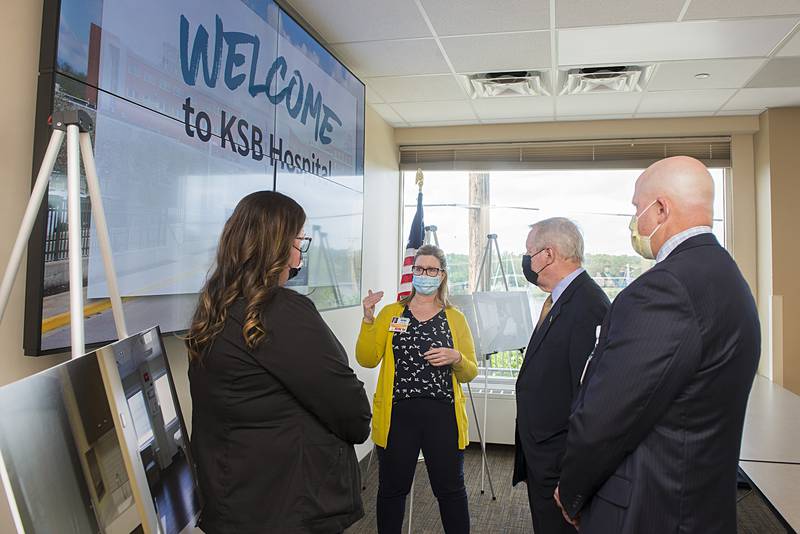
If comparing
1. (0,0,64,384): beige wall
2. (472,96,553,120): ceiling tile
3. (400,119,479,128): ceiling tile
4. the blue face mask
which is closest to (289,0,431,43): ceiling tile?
(472,96,553,120): ceiling tile

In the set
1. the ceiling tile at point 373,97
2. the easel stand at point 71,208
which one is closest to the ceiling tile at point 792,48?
the ceiling tile at point 373,97

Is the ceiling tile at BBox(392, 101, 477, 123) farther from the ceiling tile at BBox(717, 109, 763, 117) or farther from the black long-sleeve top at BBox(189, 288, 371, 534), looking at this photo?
the black long-sleeve top at BBox(189, 288, 371, 534)

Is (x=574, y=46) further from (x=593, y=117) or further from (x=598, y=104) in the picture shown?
(x=593, y=117)

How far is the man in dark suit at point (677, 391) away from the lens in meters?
1.20

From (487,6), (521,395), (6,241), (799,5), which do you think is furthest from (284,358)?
(799,5)

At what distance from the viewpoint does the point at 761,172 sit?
4.12m

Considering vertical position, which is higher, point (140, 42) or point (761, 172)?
point (761, 172)

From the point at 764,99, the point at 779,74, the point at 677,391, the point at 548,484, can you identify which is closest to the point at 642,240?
the point at 677,391

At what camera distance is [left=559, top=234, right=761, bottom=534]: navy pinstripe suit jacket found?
120 centimetres

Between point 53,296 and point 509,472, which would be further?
point 509,472

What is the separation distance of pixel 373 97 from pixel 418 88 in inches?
15.6

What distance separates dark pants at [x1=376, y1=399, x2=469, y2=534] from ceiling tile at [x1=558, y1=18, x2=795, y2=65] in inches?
82.5

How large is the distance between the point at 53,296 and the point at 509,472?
3454 mm

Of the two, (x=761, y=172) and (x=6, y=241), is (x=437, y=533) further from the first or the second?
(x=761, y=172)
